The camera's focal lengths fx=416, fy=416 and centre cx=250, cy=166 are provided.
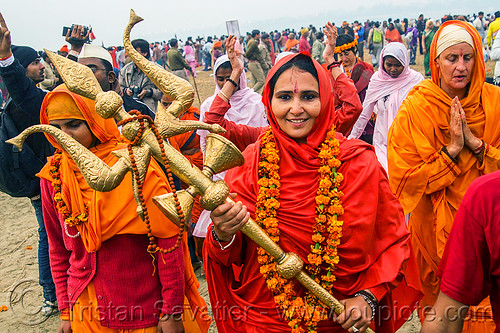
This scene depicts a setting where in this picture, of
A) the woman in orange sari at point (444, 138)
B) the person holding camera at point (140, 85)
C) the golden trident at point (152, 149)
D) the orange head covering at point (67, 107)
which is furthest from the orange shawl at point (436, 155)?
the person holding camera at point (140, 85)

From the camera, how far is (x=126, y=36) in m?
1.85

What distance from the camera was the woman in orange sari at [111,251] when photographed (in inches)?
95.4

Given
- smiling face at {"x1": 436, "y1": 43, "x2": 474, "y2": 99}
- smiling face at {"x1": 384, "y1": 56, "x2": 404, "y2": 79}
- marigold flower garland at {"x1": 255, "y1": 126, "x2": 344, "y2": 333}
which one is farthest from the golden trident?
smiling face at {"x1": 384, "y1": 56, "x2": 404, "y2": 79}

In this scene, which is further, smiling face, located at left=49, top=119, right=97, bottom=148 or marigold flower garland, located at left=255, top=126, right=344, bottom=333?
smiling face, located at left=49, top=119, right=97, bottom=148

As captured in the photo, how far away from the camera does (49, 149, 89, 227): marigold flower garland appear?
2416 mm

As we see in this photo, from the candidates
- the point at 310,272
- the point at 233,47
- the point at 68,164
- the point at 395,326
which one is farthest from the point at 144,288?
the point at 233,47

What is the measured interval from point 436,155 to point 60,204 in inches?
101

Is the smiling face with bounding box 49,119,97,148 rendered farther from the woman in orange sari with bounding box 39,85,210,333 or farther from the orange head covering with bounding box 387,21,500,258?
the orange head covering with bounding box 387,21,500,258

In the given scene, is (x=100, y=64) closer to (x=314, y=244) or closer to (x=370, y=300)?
(x=314, y=244)

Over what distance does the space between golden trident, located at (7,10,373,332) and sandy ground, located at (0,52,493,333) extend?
293 cm

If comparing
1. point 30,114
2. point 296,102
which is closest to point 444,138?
point 296,102

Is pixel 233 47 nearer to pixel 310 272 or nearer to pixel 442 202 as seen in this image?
pixel 442 202

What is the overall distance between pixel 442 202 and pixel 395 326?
44.8 inches

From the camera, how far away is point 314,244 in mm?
2217
